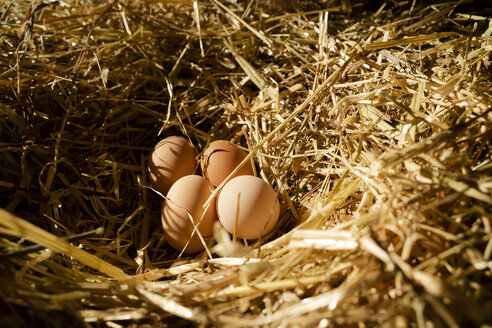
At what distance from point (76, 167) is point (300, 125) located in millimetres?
809

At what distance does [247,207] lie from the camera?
1116 mm

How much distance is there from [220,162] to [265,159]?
17 centimetres

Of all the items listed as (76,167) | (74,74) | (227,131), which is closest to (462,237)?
(227,131)

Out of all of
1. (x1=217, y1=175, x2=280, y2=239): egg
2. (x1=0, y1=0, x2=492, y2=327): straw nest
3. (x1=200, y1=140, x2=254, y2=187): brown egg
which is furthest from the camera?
(x1=200, y1=140, x2=254, y2=187): brown egg

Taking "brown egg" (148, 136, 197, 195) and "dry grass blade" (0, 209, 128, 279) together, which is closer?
"dry grass blade" (0, 209, 128, 279)

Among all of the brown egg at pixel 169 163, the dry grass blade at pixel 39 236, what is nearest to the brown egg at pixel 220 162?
the brown egg at pixel 169 163

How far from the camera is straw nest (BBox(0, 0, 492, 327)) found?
0.76 meters

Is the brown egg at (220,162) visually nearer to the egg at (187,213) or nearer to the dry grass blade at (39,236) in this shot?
the egg at (187,213)

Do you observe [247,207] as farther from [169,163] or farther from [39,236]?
[39,236]

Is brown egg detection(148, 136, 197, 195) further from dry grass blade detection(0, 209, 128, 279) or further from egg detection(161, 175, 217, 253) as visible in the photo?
dry grass blade detection(0, 209, 128, 279)

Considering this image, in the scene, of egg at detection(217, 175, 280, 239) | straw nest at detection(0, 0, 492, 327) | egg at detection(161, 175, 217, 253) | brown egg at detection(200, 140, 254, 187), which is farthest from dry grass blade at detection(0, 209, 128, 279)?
brown egg at detection(200, 140, 254, 187)

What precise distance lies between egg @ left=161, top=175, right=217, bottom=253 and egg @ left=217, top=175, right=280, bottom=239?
2.4 inches

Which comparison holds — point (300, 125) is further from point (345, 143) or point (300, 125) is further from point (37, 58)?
point (37, 58)

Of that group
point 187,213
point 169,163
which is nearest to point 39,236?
point 187,213
